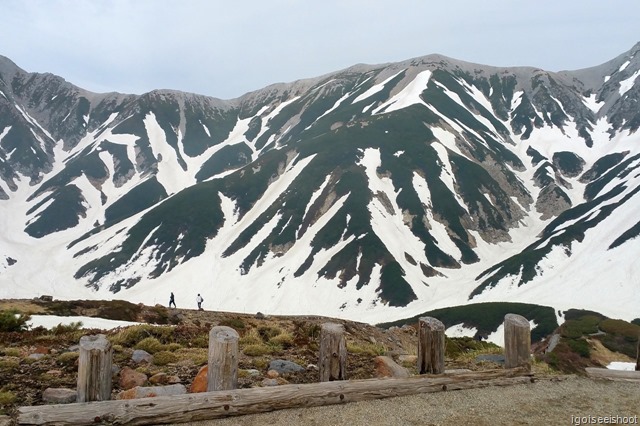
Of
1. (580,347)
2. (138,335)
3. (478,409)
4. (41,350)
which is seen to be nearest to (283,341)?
(138,335)

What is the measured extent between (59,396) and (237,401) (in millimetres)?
3283

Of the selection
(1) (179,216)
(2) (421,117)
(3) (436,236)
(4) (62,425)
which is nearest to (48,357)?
(4) (62,425)

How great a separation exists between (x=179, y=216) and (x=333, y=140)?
193ft

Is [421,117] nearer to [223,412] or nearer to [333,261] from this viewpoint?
[333,261]

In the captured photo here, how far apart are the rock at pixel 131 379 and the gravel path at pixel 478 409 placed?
3.37 m

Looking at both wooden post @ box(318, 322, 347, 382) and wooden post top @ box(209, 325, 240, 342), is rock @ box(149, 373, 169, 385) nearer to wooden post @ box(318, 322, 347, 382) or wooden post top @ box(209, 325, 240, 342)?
wooden post top @ box(209, 325, 240, 342)

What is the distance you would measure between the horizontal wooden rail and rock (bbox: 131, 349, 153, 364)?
563 cm

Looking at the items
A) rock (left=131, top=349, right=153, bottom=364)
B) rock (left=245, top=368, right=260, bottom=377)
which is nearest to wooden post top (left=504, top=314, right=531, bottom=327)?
rock (left=245, top=368, right=260, bottom=377)

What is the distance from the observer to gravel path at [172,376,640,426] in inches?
322

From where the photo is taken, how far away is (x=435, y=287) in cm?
10719

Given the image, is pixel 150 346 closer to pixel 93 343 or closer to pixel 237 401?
pixel 93 343

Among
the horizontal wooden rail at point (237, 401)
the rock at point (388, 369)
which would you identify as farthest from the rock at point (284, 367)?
the horizontal wooden rail at point (237, 401)

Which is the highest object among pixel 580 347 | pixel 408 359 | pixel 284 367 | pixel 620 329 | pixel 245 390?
pixel 245 390

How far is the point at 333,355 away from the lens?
9.45 m
